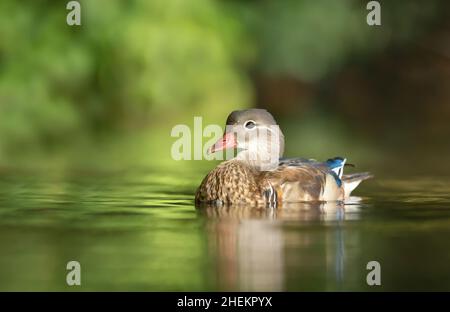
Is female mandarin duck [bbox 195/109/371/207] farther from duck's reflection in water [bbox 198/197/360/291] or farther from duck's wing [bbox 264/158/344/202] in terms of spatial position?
duck's reflection in water [bbox 198/197/360/291]

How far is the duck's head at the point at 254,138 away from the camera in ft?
42.9

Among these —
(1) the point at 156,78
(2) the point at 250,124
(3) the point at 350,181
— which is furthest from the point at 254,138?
(1) the point at 156,78

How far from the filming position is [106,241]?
10273 mm

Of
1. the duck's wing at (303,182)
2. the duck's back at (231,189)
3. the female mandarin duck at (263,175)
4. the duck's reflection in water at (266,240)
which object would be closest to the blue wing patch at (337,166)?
the female mandarin duck at (263,175)

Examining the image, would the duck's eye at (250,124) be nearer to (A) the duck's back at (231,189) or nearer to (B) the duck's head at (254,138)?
(B) the duck's head at (254,138)

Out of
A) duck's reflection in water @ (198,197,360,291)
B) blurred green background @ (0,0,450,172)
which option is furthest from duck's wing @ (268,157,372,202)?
blurred green background @ (0,0,450,172)

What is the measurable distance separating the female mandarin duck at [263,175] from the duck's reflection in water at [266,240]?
7.6 inches

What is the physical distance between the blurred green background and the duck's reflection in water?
195 inches

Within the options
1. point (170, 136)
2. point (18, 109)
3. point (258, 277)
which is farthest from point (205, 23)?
point (258, 277)

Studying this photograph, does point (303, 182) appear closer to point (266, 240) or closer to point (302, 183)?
point (302, 183)

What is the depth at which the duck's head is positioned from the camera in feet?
42.9

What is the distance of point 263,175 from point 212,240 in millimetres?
2573

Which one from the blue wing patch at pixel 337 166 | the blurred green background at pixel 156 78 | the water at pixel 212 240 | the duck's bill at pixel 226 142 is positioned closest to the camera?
the water at pixel 212 240
